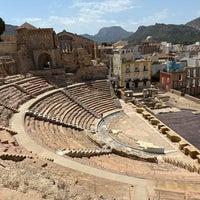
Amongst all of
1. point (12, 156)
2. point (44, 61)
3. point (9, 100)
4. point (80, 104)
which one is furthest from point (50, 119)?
point (44, 61)

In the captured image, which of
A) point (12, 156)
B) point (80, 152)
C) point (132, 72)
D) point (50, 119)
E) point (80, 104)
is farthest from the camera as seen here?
point (132, 72)

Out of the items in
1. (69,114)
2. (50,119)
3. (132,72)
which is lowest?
(69,114)

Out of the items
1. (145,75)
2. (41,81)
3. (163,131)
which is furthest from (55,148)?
(145,75)

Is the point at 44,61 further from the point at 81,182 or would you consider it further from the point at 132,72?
the point at 81,182

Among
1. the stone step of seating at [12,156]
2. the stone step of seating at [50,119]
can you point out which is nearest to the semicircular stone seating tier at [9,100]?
the stone step of seating at [50,119]

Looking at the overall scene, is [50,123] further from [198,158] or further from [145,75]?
[145,75]

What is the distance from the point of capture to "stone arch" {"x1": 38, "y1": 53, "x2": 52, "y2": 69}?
3936 cm

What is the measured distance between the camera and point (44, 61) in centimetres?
4066

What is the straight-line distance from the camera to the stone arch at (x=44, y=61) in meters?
39.4

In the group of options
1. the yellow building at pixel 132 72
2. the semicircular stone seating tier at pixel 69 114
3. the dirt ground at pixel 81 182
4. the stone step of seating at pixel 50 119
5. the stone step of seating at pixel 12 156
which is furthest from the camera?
the yellow building at pixel 132 72

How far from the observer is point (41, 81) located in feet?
113

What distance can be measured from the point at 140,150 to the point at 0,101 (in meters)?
13.1

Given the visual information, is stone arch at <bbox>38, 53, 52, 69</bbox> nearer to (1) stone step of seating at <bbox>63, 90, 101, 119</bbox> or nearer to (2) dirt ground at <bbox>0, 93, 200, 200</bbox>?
(1) stone step of seating at <bbox>63, 90, 101, 119</bbox>

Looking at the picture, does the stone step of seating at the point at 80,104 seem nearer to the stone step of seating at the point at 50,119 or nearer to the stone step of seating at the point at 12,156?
the stone step of seating at the point at 50,119
